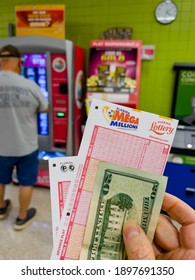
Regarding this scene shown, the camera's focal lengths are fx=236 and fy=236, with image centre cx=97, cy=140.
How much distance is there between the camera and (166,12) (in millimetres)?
2432

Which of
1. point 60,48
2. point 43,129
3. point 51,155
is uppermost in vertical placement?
point 60,48

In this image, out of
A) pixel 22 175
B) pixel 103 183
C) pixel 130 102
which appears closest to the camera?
pixel 103 183

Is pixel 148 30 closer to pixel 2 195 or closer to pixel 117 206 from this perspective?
pixel 2 195

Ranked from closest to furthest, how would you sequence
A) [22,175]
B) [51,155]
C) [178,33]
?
[22,175]
[178,33]
[51,155]

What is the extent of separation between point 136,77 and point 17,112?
1.14m

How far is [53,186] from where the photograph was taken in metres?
0.74

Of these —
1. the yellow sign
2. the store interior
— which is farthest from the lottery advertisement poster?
the yellow sign

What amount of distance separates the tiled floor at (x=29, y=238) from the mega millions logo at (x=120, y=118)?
1.54 m

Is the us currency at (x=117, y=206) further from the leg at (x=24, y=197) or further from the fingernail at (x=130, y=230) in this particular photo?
the leg at (x=24, y=197)

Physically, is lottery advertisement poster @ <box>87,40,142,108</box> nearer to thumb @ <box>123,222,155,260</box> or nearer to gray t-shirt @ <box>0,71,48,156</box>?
gray t-shirt @ <box>0,71,48,156</box>
